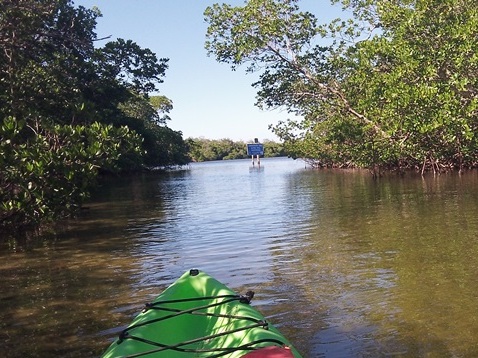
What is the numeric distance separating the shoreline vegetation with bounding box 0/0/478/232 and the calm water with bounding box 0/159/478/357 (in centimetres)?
197

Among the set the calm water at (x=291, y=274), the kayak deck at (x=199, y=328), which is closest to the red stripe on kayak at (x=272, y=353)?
the kayak deck at (x=199, y=328)

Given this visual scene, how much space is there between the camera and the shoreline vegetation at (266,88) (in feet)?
36.9

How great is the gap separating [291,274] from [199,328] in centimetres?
316

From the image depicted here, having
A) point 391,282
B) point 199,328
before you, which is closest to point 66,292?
point 199,328

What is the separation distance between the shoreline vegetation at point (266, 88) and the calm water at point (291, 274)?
197 centimetres

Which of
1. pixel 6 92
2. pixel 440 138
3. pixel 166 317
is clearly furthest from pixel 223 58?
pixel 166 317

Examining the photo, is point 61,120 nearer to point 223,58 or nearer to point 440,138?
point 223,58

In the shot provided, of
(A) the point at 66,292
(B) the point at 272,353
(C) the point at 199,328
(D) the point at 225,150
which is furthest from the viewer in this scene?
(D) the point at 225,150

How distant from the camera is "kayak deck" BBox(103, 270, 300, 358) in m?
3.61

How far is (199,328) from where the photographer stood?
15.1 feet

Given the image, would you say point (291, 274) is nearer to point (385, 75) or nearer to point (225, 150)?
point (385, 75)

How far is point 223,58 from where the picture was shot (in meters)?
26.1

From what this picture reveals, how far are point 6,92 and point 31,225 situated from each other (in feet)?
15.3

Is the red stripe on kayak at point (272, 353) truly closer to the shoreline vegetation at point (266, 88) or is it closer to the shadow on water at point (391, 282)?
the shadow on water at point (391, 282)
